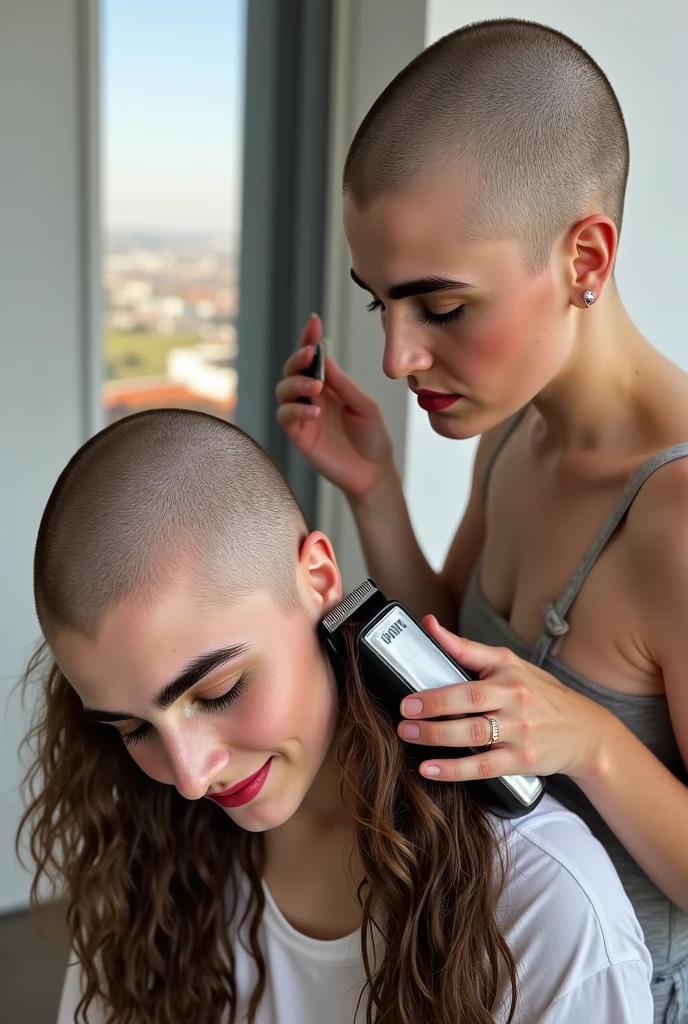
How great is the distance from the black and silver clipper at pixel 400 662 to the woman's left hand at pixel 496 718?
1 cm

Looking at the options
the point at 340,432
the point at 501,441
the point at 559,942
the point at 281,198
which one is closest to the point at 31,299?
the point at 281,198

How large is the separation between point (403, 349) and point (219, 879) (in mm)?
565

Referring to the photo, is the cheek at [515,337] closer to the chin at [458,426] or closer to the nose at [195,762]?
the chin at [458,426]

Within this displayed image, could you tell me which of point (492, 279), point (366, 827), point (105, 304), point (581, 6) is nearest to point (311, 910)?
point (366, 827)

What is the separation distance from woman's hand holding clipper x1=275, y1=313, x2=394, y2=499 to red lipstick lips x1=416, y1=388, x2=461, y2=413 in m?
0.26

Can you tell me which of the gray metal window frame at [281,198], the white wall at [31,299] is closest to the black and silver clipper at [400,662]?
the white wall at [31,299]

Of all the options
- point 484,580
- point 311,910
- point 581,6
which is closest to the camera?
point 311,910

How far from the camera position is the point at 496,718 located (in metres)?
0.76

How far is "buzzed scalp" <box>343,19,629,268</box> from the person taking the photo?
0.83m

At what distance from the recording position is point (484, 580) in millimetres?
1158

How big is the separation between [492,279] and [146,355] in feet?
4.09

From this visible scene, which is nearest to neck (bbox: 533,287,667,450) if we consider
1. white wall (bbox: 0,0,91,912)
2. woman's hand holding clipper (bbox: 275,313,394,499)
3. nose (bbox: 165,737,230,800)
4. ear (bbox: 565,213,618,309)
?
ear (bbox: 565,213,618,309)

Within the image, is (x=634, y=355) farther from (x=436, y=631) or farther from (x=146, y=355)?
(x=146, y=355)

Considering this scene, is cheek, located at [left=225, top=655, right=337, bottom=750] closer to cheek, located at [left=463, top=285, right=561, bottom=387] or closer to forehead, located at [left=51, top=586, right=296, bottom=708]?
forehead, located at [left=51, top=586, right=296, bottom=708]
